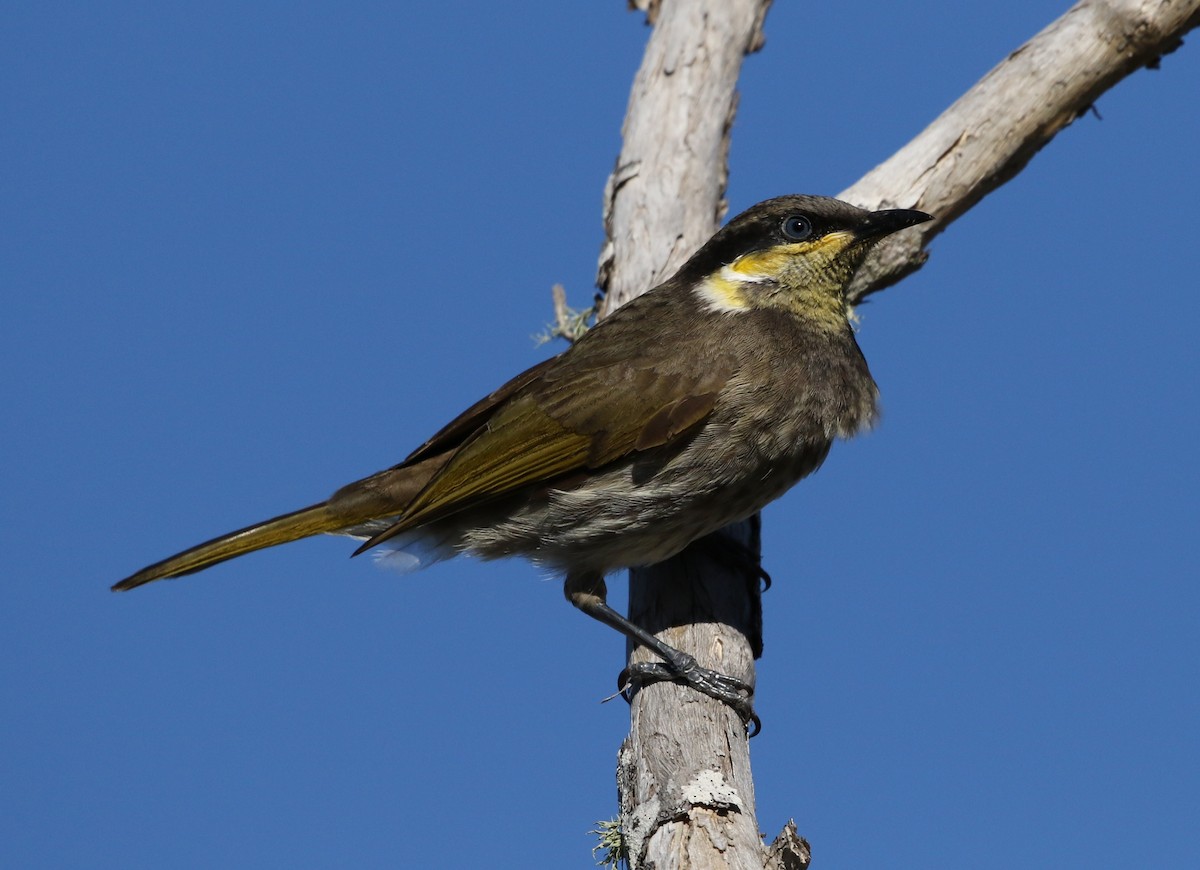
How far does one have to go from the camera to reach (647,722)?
5.04 m

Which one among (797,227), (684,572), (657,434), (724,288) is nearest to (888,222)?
(797,227)

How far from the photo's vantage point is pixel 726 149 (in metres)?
7.08

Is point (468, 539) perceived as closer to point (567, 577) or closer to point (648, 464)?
point (567, 577)

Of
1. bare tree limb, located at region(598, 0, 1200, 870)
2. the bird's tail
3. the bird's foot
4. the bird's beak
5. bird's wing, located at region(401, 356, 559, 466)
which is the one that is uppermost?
bare tree limb, located at region(598, 0, 1200, 870)

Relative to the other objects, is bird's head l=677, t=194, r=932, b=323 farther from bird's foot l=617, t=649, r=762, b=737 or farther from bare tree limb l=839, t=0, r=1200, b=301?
bird's foot l=617, t=649, r=762, b=737

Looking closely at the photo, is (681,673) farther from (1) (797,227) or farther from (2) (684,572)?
(1) (797,227)

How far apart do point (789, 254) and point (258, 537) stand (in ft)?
8.81

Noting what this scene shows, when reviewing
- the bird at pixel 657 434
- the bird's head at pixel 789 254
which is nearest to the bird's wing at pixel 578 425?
the bird at pixel 657 434

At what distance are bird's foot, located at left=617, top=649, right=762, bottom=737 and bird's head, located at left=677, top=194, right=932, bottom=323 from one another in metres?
1.60

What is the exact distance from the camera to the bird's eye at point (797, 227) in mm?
5750

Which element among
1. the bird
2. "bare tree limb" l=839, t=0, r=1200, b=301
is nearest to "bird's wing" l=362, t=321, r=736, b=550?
the bird

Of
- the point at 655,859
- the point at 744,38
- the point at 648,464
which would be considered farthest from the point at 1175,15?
the point at 655,859

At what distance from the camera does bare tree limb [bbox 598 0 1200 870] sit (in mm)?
5738

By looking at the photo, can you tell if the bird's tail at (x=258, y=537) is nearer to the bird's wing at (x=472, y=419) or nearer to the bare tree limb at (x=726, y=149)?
the bird's wing at (x=472, y=419)
